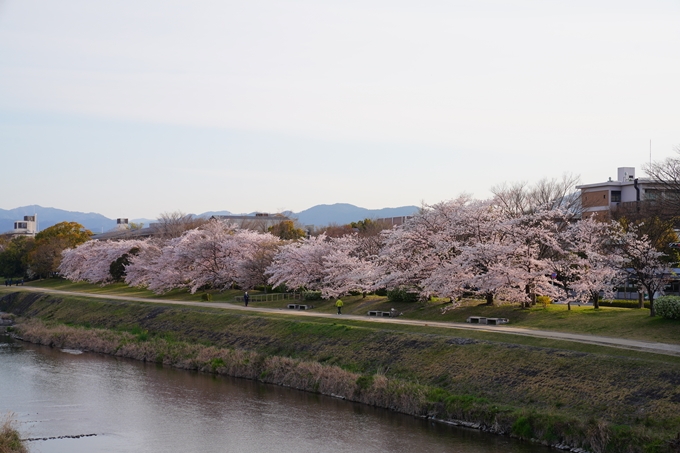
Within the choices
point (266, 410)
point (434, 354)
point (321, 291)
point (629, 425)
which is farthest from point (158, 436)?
point (321, 291)

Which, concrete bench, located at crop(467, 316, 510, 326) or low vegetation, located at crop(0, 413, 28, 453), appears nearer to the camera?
low vegetation, located at crop(0, 413, 28, 453)

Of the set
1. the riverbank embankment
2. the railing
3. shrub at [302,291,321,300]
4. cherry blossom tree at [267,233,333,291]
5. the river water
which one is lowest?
the river water

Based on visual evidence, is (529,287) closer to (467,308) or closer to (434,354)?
(467,308)

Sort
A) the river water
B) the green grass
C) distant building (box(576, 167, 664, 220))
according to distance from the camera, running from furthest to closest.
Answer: distant building (box(576, 167, 664, 220)) → the green grass → the river water

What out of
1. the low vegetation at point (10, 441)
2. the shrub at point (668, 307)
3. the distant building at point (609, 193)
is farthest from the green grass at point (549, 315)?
the distant building at point (609, 193)

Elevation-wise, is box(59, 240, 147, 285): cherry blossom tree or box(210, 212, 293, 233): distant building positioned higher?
box(210, 212, 293, 233): distant building

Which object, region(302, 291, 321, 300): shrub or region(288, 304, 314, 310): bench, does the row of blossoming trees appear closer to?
region(302, 291, 321, 300): shrub

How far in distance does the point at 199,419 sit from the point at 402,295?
2003cm

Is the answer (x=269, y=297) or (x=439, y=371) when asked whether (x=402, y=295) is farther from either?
(x=269, y=297)

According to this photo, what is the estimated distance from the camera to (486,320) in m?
36.7

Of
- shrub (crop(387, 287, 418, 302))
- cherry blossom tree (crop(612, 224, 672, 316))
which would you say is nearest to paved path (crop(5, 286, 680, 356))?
shrub (crop(387, 287, 418, 302))

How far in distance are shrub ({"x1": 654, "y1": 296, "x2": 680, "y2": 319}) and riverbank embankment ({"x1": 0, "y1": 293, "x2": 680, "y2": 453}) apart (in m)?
5.84

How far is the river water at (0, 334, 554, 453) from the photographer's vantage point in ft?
77.4

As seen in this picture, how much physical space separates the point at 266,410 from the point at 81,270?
6457cm
